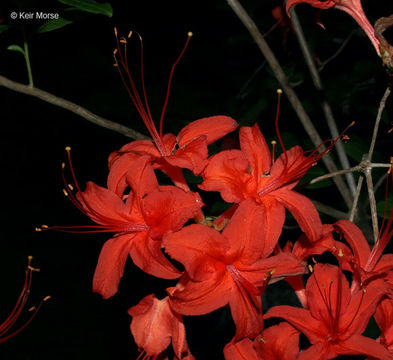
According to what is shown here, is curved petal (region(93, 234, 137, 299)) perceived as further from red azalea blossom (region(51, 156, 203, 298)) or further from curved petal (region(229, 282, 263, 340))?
curved petal (region(229, 282, 263, 340))

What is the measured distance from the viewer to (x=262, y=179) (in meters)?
1.17

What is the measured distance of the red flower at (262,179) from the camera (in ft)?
3.51

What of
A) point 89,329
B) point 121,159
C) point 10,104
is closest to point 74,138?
point 10,104

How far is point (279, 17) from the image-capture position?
2168mm

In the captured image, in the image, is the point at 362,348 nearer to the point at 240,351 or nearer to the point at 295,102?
the point at 240,351

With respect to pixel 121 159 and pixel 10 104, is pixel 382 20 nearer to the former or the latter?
pixel 121 159

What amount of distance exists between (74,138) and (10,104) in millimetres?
664

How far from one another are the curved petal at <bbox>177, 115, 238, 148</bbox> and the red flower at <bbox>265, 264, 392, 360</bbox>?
384mm

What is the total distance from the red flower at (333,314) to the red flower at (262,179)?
0.12 m

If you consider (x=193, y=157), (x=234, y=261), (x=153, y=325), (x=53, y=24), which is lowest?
(x=153, y=325)

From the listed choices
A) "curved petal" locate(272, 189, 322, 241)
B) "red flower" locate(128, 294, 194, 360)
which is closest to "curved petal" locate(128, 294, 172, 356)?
"red flower" locate(128, 294, 194, 360)

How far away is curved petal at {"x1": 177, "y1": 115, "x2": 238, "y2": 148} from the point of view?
1192 millimetres
